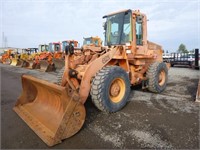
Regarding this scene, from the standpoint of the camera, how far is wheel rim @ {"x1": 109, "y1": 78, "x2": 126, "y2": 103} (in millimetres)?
4066

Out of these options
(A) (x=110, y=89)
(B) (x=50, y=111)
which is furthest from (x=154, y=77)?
(B) (x=50, y=111)

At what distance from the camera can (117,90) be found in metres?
4.20

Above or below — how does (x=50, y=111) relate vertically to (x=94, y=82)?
below

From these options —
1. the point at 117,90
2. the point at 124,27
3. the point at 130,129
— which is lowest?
the point at 130,129

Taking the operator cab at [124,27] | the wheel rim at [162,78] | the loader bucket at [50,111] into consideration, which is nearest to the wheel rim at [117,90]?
the loader bucket at [50,111]

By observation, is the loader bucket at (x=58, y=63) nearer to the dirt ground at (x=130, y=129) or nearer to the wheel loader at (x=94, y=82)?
the wheel loader at (x=94, y=82)

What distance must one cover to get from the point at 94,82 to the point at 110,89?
566 millimetres

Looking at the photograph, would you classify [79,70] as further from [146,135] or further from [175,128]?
[175,128]

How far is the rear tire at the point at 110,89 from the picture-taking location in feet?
11.8

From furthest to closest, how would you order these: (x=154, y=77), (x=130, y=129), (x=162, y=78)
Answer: (x=162, y=78) < (x=154, y=77) < (x=130, y=129)

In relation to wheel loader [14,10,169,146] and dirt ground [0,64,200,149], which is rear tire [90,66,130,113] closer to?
wheel loader [14,10,169,146]

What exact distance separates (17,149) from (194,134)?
302 centimetres

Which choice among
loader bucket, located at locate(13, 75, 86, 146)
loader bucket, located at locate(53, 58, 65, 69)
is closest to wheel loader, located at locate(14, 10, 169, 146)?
loader bucket, located at locate(13, 75, 86, 146)

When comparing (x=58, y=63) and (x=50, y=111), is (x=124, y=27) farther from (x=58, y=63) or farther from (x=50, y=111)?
(x=58, y=63)
